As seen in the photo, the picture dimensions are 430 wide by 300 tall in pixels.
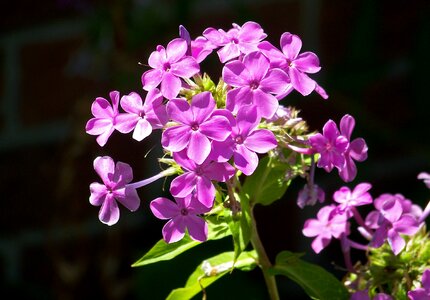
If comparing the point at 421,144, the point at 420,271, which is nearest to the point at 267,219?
the point at 421,144

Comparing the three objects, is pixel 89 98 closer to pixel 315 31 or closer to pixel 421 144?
pixel 315 31

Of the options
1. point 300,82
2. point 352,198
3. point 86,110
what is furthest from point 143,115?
point 86,110

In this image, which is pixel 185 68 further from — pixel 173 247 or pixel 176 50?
pixel 173 247

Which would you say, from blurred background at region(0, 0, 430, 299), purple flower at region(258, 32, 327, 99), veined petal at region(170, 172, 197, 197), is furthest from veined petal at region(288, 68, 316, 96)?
blurred background at region(0, 0, 430, 299)

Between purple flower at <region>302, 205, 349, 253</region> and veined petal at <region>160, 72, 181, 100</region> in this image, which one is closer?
veined petal at <region>160, 72, 181, 100</region>

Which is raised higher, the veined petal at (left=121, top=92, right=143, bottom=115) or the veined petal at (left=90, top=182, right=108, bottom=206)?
the veined petal at (left=121, top=92, right=143, bottom=115)

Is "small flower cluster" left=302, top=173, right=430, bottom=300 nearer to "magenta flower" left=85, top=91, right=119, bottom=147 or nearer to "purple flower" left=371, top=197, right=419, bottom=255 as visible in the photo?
"purple flower" left=371, top=197, right=419, bottom=255
